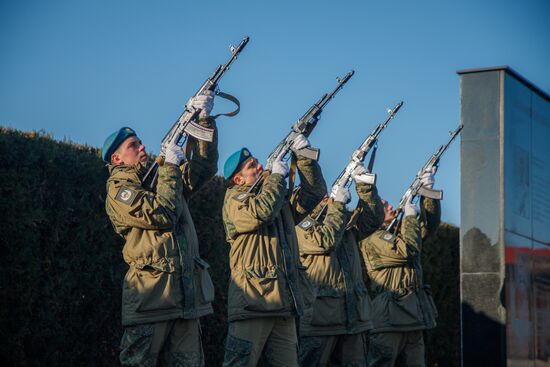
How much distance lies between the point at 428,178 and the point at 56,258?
17.0ft

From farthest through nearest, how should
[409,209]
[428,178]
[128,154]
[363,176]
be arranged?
1. [428,178]
2. [409,209]
3. [363,176]
4. [128,154]

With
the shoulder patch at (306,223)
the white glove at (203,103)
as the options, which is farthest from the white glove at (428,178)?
the white glove at (203,103)

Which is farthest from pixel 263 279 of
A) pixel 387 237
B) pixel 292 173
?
pixel 387 237

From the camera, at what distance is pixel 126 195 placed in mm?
6367

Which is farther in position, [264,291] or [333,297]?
[333,297]

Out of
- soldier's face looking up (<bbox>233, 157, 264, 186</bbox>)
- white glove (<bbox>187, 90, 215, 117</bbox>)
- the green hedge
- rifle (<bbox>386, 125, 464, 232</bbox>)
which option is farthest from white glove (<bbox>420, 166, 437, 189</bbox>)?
white glove (<bbox>187, 90, 215, 117</bbox>)

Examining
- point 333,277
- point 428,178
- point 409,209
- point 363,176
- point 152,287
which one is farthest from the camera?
point 428,178

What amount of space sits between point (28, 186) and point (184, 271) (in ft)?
6.15

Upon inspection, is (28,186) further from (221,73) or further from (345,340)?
(345,340)

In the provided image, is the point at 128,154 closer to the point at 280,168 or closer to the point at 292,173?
the point at 280,168

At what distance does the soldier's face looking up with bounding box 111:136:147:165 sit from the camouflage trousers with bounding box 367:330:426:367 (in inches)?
155

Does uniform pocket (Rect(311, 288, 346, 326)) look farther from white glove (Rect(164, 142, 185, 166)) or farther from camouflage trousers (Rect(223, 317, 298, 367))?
white glove (Rect(164, 142, 185, 166))

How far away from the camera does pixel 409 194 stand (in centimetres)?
1095

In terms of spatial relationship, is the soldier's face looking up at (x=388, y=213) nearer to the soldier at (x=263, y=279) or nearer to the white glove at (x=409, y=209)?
the white glove at (x=409, y=209)
